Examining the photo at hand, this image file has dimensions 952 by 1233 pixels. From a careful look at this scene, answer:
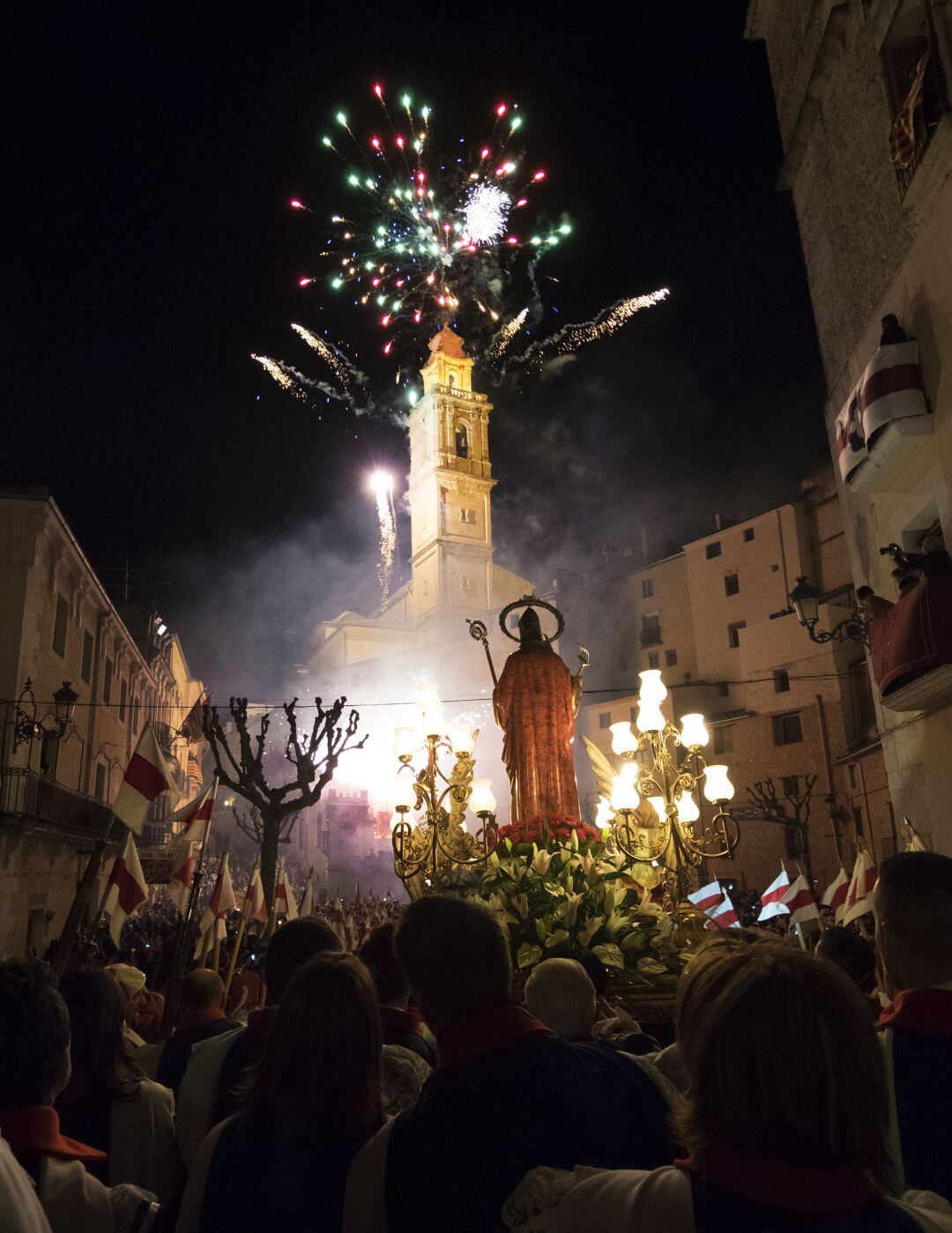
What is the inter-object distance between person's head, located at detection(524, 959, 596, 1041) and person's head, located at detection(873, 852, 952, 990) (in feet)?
3.89

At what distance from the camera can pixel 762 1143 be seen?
5.19 ft

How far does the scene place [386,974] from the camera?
404 cm

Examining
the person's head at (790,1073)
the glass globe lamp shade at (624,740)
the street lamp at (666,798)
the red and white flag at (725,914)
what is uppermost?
the glass globe lamp shade at (624,740)

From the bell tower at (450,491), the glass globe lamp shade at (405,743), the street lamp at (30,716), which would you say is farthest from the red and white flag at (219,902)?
the bell tower at (450,491)

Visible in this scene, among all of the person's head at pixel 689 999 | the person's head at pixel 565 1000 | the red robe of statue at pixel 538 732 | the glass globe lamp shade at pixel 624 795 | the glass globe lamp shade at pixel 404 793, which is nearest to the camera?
the person's head at pixel 689 999

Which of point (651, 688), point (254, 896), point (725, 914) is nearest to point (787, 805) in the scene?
point (725, 914)

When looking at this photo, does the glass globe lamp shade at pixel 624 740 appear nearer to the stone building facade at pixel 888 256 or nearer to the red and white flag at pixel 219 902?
the stone building facade at pixel 888 256

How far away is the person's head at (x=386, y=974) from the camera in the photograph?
13.2 ft

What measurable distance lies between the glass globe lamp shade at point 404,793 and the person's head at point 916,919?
7.56 meters

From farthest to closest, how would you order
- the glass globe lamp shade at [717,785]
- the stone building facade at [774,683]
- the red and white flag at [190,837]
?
the stone building facade at [774,683]
the red and white flag at [190,837]
the glass globe lamp shade at [717,785]

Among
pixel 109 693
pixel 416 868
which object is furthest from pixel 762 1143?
pixel 109 693

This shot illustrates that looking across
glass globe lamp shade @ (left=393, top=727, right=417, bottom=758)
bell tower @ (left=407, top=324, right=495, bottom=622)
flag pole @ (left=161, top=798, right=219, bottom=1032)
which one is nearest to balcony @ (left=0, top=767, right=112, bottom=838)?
glass globe lamp shade @ (left=393, top=727, right=417, bottom=758)

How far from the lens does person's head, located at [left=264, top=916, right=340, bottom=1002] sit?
373cm

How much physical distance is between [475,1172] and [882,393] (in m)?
9.68
